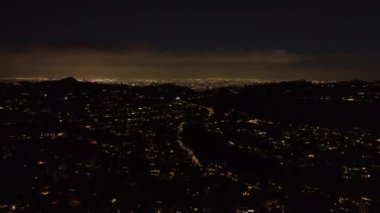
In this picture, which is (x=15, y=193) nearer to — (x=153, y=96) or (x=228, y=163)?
(x=228, y=163)

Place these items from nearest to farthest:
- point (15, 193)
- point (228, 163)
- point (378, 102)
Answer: point (15, 193) → point (228, 163) → point (378, 102)

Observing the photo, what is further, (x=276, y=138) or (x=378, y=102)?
(x=378, y=102)

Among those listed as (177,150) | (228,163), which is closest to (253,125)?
(177,150)

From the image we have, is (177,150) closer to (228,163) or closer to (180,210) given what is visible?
(228,163)

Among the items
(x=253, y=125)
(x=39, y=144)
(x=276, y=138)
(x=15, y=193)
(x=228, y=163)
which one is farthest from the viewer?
(x=253, y=125)

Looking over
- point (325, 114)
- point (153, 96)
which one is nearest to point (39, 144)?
point (325, 114)

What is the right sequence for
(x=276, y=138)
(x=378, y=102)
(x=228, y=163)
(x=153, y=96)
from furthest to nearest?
1. (x=153, y=96)
2. (x=378, y=102)
3. (x=276, y=138)
4. (x=228, y=163)
